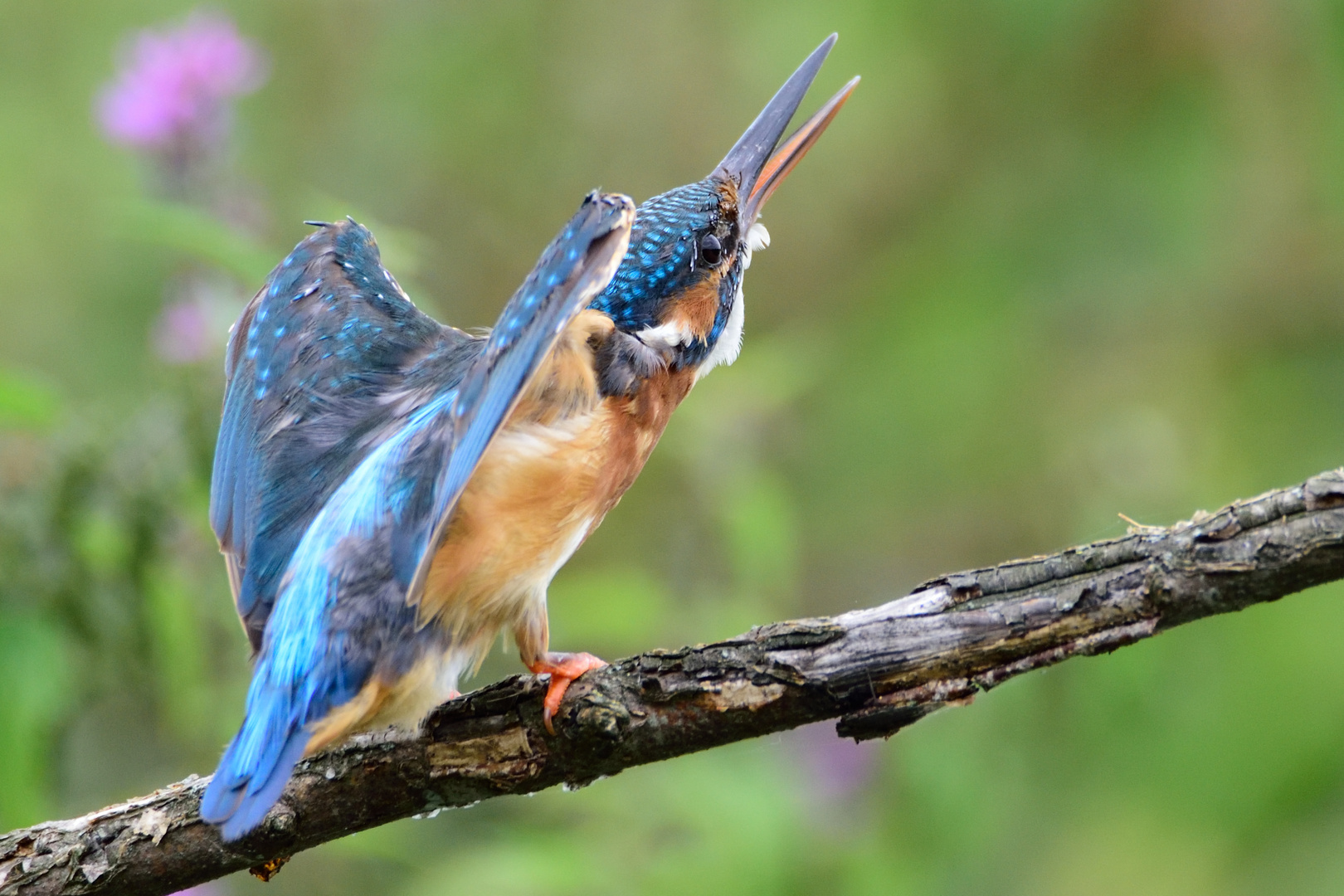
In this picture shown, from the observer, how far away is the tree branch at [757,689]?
4.65ft

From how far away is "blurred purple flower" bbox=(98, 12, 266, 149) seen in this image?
111 inches

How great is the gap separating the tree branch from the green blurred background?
55cm

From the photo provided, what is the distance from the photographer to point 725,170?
259 cm

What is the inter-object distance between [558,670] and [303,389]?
0.70 m

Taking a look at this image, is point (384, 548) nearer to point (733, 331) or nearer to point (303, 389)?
point (303, 389)

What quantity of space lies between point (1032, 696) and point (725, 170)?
4.66 feet

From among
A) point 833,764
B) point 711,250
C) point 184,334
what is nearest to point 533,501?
point 711,250

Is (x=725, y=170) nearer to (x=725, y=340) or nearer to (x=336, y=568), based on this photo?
(x=725, y=340)

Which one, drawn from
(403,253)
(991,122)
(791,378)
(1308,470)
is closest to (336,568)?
(403,253)

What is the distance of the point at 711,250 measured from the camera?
7.80ft

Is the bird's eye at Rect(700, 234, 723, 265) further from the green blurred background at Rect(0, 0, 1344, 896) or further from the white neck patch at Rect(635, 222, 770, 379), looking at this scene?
the green blurred background at Rect(0, 0, 1344, 896)

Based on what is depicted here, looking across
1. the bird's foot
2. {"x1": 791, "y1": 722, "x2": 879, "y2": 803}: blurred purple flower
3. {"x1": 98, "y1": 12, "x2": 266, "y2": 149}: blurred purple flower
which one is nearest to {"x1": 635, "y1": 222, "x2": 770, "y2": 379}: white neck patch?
the bird's foot

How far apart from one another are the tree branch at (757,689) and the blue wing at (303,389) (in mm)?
386

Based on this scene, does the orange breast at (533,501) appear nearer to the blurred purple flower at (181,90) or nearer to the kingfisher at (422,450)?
the kingfisher at (422,450)
